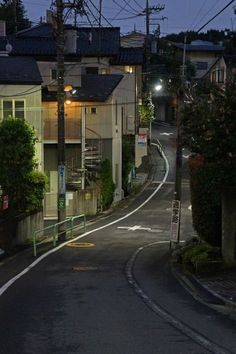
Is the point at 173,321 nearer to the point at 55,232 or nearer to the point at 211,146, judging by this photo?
the point at 211,146

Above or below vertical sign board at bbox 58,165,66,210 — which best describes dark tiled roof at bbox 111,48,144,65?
above

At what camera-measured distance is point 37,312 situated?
11664 millimetres

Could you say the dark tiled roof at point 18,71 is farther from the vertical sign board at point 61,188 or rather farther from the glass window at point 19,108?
the vertical sign board at point 61,188

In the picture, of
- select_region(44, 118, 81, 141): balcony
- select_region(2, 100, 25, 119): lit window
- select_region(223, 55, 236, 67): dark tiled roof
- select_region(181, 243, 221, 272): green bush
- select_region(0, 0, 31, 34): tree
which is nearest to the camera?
select_region(181, 243, 221, 272): green bush

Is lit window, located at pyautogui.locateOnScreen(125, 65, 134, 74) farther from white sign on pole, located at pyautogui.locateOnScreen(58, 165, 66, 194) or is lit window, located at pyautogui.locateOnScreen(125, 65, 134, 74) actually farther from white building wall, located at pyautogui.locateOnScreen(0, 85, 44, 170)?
white sign on pole, located at pyautogui.locateOnScreen(58, 165, 66, 194)

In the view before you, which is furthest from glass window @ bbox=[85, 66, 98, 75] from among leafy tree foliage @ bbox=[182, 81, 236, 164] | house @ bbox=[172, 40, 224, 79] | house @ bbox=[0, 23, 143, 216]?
house @ bbox=[172, 40, 224, 79]

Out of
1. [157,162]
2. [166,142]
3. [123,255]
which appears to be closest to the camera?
[123,255]

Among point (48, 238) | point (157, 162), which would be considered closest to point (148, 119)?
point (157, 162)

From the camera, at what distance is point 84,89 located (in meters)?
45.3

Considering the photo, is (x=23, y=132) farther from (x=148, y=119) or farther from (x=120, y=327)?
(x=148, y=119)

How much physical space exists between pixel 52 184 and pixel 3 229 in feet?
64.6

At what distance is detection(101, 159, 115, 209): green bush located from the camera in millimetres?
44625

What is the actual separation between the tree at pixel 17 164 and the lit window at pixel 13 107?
9.03m

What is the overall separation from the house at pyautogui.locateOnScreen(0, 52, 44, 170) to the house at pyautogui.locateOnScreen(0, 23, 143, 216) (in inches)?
117
